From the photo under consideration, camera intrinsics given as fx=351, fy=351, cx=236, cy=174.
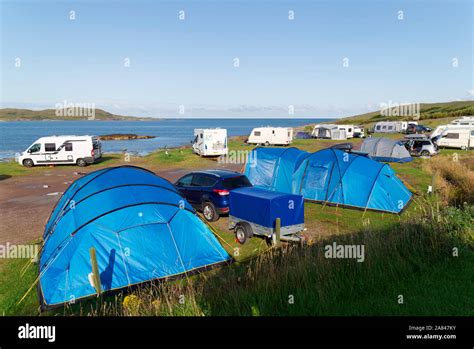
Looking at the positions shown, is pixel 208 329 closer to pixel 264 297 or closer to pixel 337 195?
pixel 264 297

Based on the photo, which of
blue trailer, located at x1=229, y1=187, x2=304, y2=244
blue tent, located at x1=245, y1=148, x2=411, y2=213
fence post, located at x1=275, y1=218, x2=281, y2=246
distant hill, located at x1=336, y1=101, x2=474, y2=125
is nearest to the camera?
fence post, located at x1=275, y1=218, x2=281, y2=246

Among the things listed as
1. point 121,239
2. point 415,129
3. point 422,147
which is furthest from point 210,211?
point 415,129

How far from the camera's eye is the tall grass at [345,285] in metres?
5.82

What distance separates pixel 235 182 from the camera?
1357 centimetres

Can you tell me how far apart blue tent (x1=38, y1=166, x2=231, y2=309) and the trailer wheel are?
143 cm

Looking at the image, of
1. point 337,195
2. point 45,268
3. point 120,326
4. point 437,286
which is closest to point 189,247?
point 45,268

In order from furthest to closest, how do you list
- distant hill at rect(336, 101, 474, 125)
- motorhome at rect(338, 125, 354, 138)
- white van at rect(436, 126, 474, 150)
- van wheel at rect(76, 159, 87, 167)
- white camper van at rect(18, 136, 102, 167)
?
distant hill at rect(336, 101, 474, 125)
motorhome at rect(338, 125, 354, 138)
white van at rect(436, 126, 474, 150)
van wheel at rect(76, 159, 87, 167)
white camper van at rect(18, 136, 102, 167)

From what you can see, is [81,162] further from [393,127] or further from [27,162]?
[393,127]

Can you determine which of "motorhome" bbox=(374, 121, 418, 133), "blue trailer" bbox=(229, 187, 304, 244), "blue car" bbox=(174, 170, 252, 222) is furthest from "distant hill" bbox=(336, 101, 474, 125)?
"blue trailer" bbox=(229, 187, 304, 244)

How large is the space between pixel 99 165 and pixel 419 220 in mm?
26977

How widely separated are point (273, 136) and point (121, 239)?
35.7 metres

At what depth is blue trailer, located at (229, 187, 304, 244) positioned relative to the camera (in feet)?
35.1

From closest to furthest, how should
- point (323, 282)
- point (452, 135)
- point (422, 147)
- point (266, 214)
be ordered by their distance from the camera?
1. point (323, 282)
2. point (266, 214)
3. point (422, 147)
4. point (452, 135)

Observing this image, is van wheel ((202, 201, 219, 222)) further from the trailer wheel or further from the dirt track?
the dirt track
